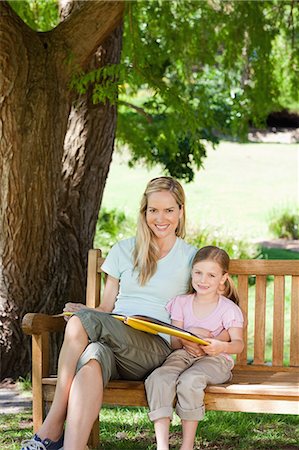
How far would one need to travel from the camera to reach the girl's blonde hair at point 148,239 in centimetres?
430

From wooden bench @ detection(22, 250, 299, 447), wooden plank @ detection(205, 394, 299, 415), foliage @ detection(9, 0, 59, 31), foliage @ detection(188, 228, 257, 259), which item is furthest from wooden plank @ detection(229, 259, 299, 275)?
foliage @ detection(188, 228, 257, 259)

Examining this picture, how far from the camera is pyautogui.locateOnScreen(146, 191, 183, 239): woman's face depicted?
14.1 ft

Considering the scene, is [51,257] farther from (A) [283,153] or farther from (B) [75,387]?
(A) [283,153]

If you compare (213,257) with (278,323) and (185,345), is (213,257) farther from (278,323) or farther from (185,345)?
(278,323)

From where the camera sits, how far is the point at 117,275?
14.5ft

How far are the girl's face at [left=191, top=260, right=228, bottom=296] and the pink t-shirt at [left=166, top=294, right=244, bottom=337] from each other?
9 centimetres

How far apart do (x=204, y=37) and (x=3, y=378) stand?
3834 millimetres

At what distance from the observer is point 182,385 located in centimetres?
388

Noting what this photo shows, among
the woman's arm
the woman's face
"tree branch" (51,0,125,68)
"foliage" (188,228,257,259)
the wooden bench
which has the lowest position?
the wooden bench

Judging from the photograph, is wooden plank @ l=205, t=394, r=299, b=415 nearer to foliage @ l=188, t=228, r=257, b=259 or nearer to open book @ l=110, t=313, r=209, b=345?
open book @ l=110, t=313, r=209, b=345

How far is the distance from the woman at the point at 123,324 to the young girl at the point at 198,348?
9 centimetres

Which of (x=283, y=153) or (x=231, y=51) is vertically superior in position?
(x=283, y=153)

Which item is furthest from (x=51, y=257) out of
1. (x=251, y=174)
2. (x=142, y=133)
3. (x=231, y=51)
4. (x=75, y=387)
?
(x=251, y=174)

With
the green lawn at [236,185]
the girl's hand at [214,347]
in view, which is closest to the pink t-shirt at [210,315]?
the girl's hand at [214,347]
